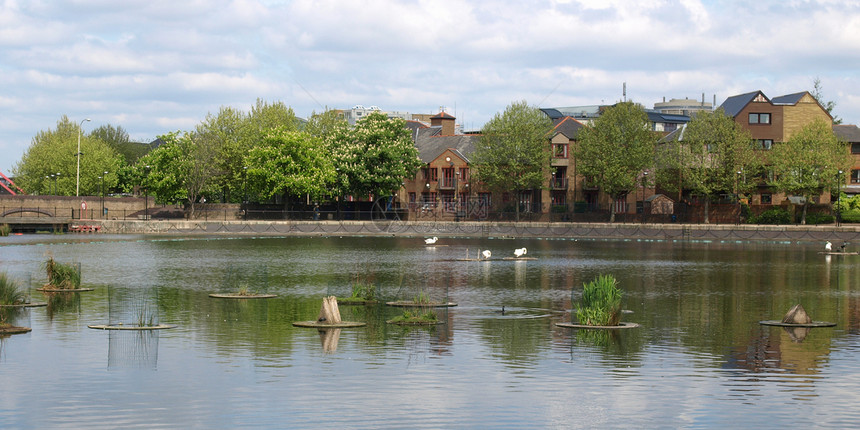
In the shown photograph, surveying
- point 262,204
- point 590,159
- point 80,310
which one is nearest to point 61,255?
point 80,310

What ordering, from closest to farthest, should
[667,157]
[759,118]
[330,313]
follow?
[330,313] < [667,157] < [759,118]

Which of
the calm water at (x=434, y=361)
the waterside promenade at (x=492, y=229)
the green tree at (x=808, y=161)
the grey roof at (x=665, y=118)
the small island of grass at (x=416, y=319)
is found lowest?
the calm water at (x=434, y=361)

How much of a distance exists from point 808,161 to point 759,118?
10.7 meters

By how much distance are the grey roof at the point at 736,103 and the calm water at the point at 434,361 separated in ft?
230

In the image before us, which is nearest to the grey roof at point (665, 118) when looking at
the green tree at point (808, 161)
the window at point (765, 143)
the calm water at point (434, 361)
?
the window at point (765, 143)

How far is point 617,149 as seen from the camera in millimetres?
99812

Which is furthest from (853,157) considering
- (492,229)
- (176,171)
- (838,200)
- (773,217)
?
(176,171)

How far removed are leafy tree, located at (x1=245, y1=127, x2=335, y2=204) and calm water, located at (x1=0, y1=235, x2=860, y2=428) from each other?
57173mm

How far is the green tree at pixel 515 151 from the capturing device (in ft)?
337

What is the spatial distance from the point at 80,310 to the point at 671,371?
1751cm

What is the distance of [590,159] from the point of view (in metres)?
102

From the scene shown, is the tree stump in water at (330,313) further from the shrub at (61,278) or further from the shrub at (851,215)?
the shrub at (851,215)

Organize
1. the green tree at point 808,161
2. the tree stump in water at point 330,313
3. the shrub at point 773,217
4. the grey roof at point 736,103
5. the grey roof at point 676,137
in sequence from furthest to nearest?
the grey roof at point 676,137 → the grey roof at point 736,103 → the shrub at point 773,217 → the green tree at point 808,161 → the tree stump in water at point 330,313

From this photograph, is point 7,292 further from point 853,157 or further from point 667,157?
point 853,157
